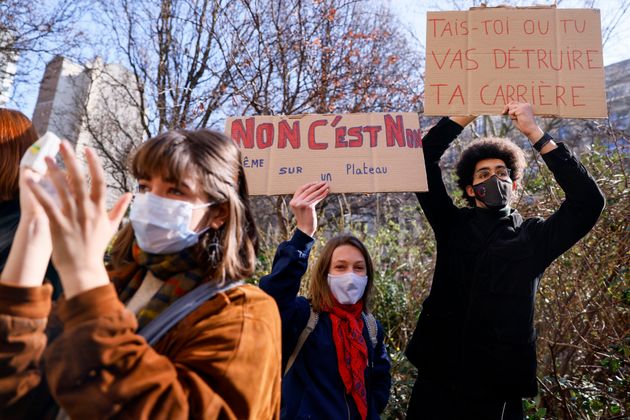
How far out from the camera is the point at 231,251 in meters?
1.30

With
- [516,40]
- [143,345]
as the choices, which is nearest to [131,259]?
[143,345]

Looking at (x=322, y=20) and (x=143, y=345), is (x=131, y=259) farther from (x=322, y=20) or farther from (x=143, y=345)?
(x=322, y=20)

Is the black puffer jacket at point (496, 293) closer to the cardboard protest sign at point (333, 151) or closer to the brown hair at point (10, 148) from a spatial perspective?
the cardboard protest sign at point (333, 151)

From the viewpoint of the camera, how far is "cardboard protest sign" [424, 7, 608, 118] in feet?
8.69

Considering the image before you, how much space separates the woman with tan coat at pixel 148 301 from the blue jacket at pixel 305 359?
82 centimetres

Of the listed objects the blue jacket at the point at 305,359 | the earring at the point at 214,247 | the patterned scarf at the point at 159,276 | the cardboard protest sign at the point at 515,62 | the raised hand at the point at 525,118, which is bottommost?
the blue jacket at the point at 305,359

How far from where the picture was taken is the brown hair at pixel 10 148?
181cm

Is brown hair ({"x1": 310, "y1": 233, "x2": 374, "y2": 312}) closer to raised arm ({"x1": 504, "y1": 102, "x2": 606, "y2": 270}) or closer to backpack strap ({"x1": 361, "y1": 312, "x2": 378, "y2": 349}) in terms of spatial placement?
backpack strap ({"x1": 361, "y1": 312, "x2": 378, "y2": 349})

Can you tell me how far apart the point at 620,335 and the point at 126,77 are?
11.9 metres

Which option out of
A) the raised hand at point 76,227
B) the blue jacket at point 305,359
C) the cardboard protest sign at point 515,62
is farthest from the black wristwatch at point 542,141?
the raised hand at point 76,227

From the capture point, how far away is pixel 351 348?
97.3 inches

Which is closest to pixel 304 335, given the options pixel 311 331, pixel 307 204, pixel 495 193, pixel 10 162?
pixel 311 331

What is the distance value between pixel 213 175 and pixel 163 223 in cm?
18

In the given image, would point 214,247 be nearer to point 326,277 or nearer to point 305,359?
point 305,359
